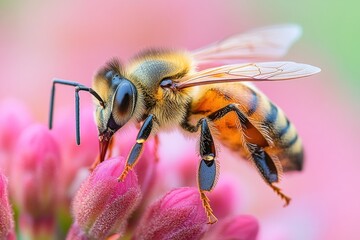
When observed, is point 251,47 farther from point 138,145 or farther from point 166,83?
point 138,145

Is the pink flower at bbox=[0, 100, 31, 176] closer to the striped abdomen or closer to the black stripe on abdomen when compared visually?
the striped abdomen

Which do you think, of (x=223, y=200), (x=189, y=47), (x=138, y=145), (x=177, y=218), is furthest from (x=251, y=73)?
(x=189, y=47)

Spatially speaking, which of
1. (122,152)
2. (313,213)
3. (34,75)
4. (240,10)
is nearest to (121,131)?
(122,152)

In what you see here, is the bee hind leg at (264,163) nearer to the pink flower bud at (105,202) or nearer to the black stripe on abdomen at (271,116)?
the black stripe on abdomen at (271,116)

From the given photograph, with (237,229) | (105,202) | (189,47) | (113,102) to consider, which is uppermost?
(113,102)

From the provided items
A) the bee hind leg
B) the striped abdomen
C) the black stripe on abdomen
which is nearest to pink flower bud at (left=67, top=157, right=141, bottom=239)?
the striped abdomen

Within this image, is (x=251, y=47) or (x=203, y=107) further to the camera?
(x=251, y=47)
